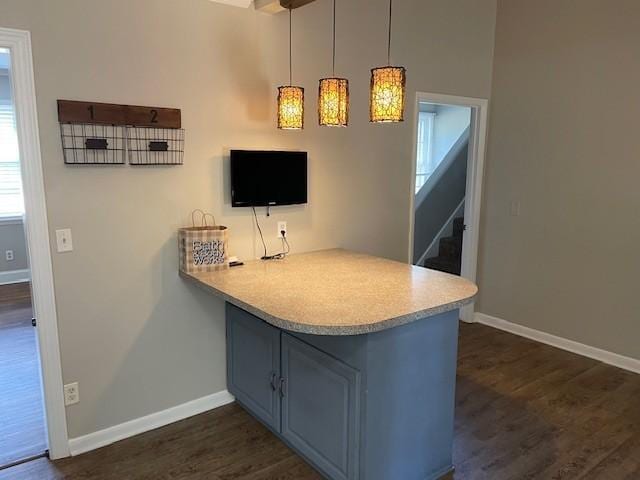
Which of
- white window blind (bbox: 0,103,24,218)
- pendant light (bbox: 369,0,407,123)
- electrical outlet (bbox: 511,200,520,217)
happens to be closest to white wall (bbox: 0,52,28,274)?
white window blind (bbox: 0,103,24,218)

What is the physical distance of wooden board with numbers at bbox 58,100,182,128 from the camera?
228cm

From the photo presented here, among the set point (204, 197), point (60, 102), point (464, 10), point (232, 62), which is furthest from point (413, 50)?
point (60, 102)

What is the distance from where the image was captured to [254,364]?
2.67 m

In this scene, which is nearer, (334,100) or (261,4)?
(334,100)

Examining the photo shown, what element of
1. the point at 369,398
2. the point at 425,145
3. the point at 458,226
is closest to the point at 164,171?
the point at 369,398

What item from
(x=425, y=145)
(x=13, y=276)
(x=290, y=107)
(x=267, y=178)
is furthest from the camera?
(x=425, y=145)

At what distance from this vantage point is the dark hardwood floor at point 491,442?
2.37m

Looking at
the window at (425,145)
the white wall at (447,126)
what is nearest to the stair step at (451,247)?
the window at (425,145)

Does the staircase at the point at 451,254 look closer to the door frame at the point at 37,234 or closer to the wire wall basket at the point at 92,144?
the wire wall basket at the point at 92,144

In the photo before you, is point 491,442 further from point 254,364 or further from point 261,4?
point 261,4

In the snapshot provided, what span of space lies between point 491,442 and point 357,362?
1185 millimetres

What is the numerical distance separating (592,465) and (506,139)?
266 cm

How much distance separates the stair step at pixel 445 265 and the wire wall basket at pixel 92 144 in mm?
3830

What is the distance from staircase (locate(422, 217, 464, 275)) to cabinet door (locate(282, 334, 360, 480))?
3.33 meters
